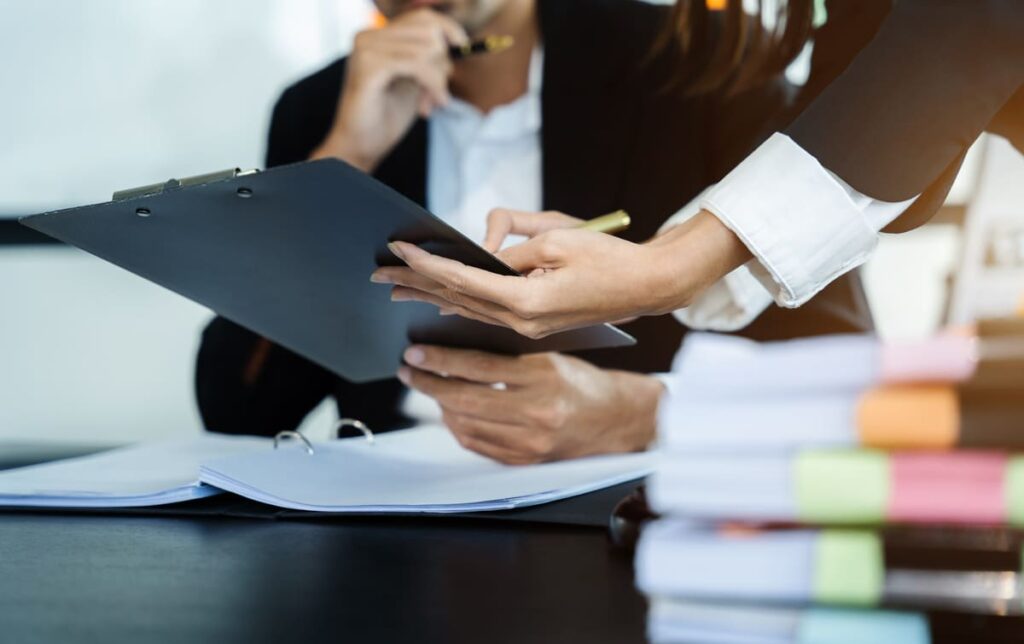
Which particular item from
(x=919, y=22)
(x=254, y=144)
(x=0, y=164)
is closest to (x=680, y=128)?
(x=919, y=22)

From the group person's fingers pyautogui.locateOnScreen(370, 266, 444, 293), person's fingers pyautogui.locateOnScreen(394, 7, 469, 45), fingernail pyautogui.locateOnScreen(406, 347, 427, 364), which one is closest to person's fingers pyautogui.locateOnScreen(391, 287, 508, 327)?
person's fingers pyautogui.locateOnScreen(370, 266, 444, 293)

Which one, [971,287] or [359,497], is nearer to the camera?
[359,497]

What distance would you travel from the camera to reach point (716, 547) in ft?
0.77

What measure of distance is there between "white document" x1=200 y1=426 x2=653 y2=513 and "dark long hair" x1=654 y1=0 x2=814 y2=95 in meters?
0.51

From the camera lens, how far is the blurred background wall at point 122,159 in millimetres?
2438

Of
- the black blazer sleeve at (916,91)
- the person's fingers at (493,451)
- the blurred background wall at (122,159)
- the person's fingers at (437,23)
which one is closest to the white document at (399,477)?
the person's fingers at (493,451)

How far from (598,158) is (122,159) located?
170 cm

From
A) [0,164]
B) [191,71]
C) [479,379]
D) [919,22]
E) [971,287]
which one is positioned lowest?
[479,379]

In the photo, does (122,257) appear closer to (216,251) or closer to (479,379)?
(216,251)

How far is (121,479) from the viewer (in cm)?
64

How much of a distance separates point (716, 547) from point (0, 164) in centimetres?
262

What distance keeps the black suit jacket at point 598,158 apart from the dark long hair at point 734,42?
57 millimetres

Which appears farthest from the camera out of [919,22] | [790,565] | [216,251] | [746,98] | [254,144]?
[254,144]

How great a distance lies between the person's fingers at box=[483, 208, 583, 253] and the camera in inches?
26.4
